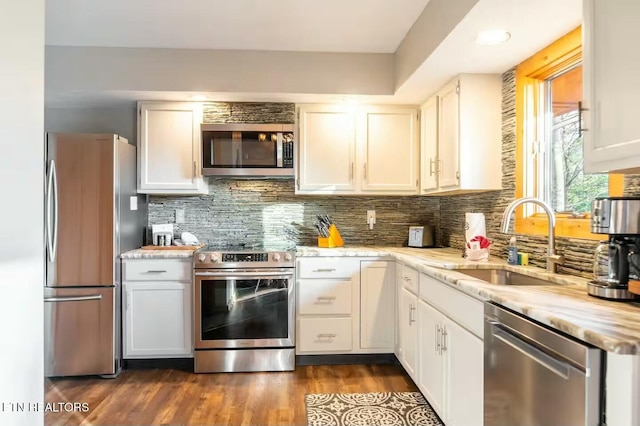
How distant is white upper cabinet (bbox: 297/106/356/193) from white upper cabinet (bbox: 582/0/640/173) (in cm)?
208

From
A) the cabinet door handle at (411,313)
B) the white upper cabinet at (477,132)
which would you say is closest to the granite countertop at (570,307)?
the cabinet door handle at (411,313)

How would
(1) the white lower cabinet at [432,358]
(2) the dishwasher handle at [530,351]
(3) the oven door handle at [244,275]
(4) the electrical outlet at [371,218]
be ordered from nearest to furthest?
(2) the dishwasher handle at [530,351] → (1) the white lower cabinet at [432,358] → (3) the oven door handle at [244,275] → (4) the electrical outlet at [371,218]

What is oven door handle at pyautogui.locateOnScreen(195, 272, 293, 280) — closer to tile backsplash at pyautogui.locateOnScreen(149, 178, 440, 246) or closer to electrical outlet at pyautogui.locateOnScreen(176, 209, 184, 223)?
tile backsplash at pyautogui.locateOnScreen(149, 178, 440, 246)

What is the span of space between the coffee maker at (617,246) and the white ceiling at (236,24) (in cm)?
156

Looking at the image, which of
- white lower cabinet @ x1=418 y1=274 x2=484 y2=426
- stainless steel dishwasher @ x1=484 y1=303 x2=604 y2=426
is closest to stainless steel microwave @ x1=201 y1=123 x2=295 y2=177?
white lower cabinet @ x1=418 y1=274 x2=484 y2=426

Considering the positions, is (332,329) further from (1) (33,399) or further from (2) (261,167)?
(1) (33,399)

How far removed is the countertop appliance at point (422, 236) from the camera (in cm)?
352

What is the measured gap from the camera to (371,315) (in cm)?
315

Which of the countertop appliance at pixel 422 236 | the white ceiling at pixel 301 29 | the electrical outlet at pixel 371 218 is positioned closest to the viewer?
the white ceiling at pixel 301 29

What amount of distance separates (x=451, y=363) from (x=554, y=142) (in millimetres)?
1351

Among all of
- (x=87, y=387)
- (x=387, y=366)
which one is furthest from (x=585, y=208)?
(x=87, y=387)

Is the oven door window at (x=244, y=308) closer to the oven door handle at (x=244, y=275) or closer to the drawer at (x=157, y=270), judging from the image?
the oven door handle at (x=244, y=275)

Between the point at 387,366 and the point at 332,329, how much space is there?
51 cm

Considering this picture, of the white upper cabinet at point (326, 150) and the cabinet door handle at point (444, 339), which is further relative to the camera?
the white upper cabinet at point (326, 150)
